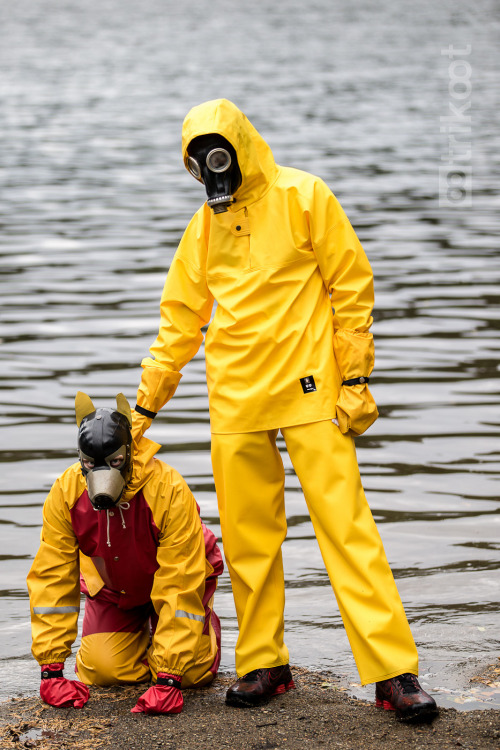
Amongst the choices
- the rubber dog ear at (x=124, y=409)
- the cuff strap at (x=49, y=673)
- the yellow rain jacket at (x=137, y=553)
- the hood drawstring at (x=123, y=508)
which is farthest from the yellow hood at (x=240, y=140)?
the cuff strap at (x=49, y=673)

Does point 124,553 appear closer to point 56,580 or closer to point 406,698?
point 56,580

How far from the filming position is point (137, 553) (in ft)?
15.3

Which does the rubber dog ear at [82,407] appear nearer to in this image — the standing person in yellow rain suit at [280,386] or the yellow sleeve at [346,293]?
the standing person in yellow rain suit at [280,386]

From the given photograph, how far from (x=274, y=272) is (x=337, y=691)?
160 cm

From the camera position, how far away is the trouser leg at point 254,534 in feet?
15.2

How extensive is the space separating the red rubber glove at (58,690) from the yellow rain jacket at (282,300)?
3.56 feet

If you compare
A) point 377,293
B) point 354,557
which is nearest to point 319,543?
point 354,557

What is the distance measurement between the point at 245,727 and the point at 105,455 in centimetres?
108

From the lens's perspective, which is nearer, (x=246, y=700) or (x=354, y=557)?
(x=354, y=557)

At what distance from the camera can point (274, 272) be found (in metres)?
4.59

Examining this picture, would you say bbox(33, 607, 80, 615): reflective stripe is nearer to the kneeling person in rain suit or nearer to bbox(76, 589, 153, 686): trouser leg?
the kneeling person in rain suit

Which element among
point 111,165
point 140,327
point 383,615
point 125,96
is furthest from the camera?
point 125,96

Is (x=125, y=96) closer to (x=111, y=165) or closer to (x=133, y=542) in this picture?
(x=111, y=165)

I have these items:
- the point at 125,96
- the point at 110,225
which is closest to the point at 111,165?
the point at 110,225
